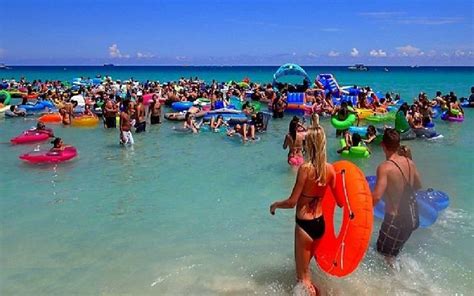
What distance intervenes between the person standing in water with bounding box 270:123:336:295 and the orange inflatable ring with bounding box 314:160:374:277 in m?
0.11

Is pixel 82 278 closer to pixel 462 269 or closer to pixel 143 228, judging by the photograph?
pixel 143 228

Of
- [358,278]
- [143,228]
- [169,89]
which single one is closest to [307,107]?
[169,89]

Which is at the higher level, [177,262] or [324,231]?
[324,231]

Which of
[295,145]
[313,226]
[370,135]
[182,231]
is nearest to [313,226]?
[313,226]

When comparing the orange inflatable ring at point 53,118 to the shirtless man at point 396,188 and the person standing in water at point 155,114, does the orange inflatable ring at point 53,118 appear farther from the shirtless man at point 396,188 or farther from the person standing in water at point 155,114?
the shirtless man at point 396,188

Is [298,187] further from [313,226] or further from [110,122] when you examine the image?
[110,122]

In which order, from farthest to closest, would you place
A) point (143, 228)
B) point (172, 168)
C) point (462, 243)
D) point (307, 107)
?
point (307, 107) → point (172, 168) → point (143, 228) → point (462, 243)

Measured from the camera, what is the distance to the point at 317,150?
3.18 meters

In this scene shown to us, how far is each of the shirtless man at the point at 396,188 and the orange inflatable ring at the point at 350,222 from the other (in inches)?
15.3

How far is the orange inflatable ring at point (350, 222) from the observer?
3.28 metres

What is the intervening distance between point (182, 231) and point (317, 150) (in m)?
2.72

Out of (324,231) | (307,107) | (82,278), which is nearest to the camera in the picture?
(324,231)

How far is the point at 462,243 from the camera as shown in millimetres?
4887

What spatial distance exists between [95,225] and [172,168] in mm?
3059
